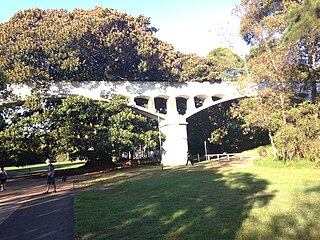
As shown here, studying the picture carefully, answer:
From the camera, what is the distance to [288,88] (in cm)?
2014

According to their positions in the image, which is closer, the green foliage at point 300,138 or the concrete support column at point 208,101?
the green foliage at point 300,138

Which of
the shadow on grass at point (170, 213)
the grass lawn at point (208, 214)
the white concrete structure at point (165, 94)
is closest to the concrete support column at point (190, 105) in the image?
the white concrete structure at point (165, 94)

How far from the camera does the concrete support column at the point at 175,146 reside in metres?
28.6

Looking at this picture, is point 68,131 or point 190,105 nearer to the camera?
point 68,131

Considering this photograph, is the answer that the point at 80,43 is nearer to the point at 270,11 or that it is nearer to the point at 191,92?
the point at 191,92

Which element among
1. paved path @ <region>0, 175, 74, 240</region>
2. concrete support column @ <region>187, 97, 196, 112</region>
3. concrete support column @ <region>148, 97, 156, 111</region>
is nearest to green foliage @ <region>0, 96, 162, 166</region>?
concrete support column @ <region>148, 97, 156, 111</region>

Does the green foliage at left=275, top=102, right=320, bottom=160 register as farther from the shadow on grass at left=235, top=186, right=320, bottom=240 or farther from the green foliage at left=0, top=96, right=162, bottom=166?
the green foliage at left=0, top=96, right=162, bottom=166

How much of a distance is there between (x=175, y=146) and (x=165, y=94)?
17.5 feet

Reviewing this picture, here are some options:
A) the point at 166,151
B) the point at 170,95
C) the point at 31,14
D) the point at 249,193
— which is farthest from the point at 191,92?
the point at 249,193

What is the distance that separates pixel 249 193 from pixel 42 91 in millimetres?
20314

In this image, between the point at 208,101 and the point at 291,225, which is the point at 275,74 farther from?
the point at 291,225

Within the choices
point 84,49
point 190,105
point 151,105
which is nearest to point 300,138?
point 151,105

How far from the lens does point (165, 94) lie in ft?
97.5

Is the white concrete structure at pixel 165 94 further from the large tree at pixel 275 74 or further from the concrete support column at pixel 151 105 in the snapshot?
the large tree at pixel 275 74
